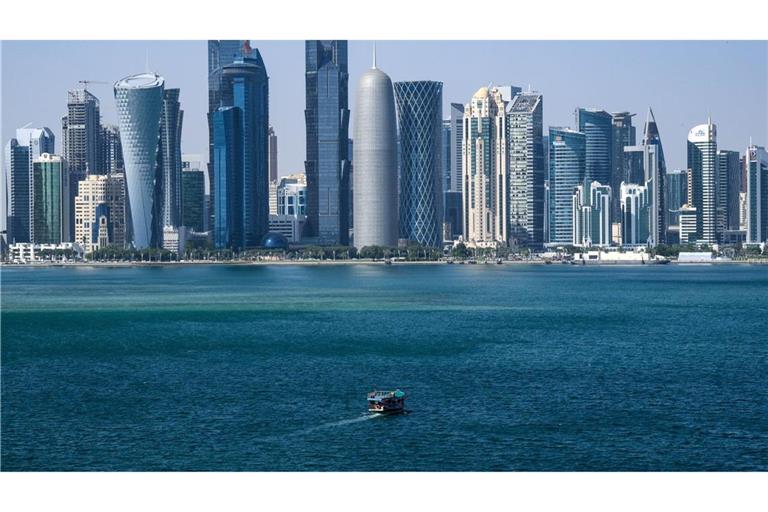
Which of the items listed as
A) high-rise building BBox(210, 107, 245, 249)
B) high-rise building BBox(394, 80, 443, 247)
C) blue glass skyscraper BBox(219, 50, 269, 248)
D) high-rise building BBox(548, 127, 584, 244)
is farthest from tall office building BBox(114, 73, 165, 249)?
high-rise building BBox(548, 127, 584, 244)

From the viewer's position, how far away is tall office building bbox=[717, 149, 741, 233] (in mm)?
159375

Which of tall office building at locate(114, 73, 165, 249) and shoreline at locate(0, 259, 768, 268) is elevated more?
tall office building at locate(114, 73, 165, 249)

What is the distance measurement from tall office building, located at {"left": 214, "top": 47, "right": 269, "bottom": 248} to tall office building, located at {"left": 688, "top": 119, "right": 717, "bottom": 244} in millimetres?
58287

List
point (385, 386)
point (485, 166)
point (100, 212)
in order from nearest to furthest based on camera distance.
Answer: point (385, 386) < point (100, 212) < point (485, 166)

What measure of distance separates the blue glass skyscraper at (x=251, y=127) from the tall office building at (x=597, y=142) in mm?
47028

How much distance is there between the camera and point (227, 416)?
24.9 metres

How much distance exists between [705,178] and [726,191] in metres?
3.84

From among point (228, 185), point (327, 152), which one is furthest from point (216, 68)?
point (228, 185)

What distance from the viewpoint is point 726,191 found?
16050 cm

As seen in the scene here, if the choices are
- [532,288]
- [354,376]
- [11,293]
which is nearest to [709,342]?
[354,376]

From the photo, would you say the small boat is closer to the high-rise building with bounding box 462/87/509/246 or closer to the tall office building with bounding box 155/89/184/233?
the tall office building with bounding box 155/89/184/233

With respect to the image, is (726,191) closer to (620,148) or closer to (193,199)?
(620,148)

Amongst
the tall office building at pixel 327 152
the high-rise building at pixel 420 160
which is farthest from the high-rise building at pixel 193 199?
the high-rise building at pixel 420 160

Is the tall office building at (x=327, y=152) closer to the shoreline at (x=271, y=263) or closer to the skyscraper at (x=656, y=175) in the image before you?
the shoreline at (x=271, y=263)
